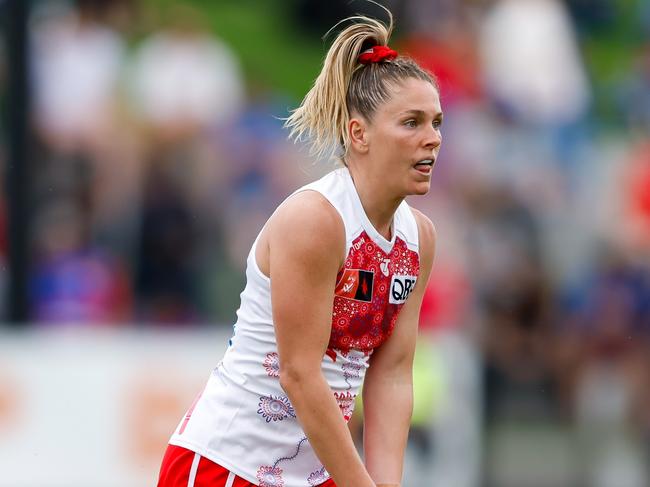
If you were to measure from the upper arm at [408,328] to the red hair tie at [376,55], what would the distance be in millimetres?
546

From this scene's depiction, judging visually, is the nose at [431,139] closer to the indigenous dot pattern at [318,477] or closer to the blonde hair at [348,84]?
the blonde hair at [348,84]

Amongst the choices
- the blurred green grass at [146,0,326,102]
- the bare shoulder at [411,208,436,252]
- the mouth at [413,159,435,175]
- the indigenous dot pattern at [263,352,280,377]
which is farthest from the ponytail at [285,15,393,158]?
the blurred green grass at [146,0,326,102]

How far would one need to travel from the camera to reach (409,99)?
3955 millimetres

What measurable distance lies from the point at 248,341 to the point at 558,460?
Answer: 19.5 feet

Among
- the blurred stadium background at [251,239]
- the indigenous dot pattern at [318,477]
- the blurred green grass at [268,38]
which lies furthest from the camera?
the blurred green grass at [268,38]

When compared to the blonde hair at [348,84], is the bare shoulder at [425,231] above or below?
below

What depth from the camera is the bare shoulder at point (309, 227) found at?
3832 mm

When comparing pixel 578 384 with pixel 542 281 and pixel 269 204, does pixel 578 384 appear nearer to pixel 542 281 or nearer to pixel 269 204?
pixel 542 281

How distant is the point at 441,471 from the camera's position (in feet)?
29.8

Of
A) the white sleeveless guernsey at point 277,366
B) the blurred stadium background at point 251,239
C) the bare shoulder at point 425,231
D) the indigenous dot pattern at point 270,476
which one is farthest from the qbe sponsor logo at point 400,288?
the blurred stadium background at point 251,239

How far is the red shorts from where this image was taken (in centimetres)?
411

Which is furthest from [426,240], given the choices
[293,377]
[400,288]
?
[293,377]

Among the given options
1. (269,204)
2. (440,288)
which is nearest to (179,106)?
(269,204)

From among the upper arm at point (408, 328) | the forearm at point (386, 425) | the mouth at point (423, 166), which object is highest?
the mouth at point (423, 166)
